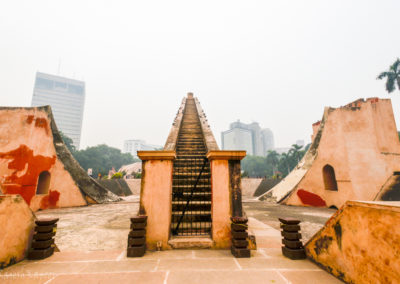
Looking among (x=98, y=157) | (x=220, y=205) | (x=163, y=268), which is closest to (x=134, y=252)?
(x=163, y=268)

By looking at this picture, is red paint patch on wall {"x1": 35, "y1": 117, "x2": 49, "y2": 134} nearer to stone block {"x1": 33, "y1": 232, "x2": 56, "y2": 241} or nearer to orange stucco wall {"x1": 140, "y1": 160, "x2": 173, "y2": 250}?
stone block {"x1": 33, "y1": 232, "x2": 56, "y2": 241}

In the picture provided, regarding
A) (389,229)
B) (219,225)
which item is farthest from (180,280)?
(389,229)

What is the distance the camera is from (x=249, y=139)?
130500mm

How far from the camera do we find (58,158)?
9.77 m

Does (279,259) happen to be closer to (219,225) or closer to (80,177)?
(219,225)

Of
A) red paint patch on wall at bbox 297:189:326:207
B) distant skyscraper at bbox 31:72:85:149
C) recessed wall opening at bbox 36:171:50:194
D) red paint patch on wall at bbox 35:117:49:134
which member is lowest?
red paint patch on wall at bbox 297:189:326:207

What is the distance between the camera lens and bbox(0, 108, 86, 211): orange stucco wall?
8.36m

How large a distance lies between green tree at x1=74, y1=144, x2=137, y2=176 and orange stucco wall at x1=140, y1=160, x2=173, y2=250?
4449 cm

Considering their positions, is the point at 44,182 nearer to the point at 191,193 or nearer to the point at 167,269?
the point at 191,193

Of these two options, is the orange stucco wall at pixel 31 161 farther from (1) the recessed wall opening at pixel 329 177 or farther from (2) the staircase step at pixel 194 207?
(1) the recessed wall opening at pixel 329 177

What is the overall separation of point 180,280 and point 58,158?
10.7 m

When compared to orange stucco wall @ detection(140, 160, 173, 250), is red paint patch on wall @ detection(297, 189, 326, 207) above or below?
below

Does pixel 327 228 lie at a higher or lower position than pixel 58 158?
lower

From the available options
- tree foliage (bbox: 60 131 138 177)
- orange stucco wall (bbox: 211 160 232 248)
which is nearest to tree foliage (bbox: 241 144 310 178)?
tree foliage (bbox: 60 131 138 177)
